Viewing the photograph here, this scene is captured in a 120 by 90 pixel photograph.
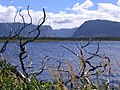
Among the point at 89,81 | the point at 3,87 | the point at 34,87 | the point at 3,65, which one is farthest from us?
the point at 3,65

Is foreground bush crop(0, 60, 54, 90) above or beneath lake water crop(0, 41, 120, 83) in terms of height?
above

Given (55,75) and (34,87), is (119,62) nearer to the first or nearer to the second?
(55,75)

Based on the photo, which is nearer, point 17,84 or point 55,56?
point 17,84

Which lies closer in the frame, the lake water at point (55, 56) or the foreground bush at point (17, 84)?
the foreground bush at point (17, 84)

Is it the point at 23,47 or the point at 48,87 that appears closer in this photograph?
the point at 48,87

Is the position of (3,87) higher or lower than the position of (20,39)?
lower

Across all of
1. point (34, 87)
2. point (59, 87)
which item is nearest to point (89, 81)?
point (34, 87)

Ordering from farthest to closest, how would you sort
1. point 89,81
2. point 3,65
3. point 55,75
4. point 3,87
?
point 3,65 < point 3,87 < point 89,81 < point 55,75

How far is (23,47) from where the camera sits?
8.21 metres

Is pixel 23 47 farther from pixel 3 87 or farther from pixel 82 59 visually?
pixel 82 59

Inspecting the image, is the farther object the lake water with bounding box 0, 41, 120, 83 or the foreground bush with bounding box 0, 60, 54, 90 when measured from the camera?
the lake water with bounding box 0, 41, 120, 83

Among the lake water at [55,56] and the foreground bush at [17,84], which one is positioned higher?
the foreground bush at [17,84]

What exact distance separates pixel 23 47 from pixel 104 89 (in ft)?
12.2

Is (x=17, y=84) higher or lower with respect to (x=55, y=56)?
higher
